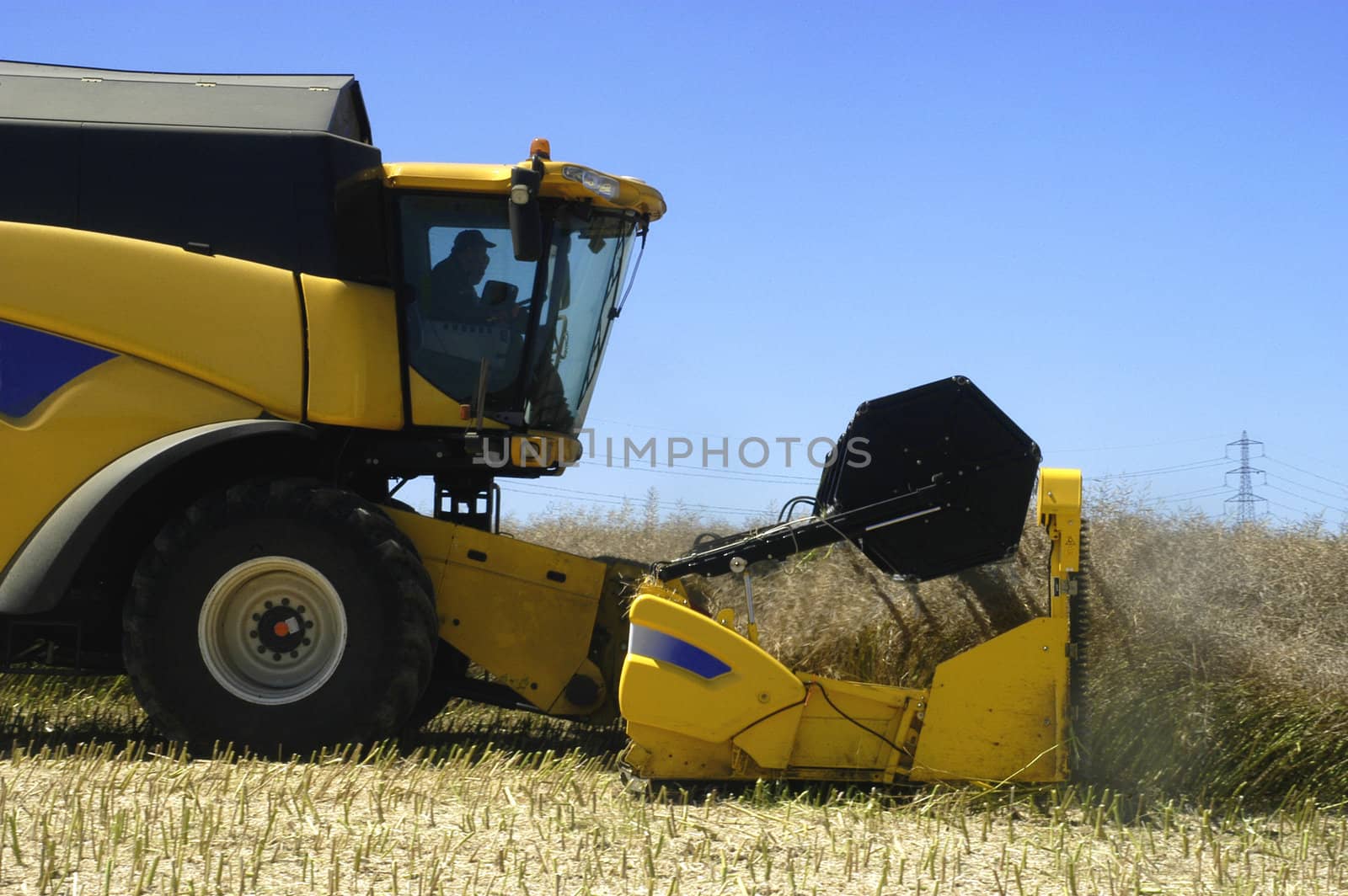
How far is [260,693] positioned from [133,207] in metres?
2.17

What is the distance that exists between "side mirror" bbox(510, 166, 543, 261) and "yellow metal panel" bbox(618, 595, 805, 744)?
1.55 m

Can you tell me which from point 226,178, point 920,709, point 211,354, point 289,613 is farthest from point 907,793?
point 226,178

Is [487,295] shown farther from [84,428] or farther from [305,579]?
[84,428]

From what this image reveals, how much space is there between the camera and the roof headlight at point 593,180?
19.1 feet

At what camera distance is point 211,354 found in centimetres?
582

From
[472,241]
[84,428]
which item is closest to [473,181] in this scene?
[472,241]

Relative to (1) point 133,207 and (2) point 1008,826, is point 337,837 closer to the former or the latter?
(2) point 1008,826

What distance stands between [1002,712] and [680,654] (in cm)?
111

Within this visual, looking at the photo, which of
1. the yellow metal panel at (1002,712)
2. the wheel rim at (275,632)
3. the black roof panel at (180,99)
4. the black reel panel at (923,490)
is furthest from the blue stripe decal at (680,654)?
the black roof panel at (180,99)

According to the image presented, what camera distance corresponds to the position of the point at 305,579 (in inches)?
221

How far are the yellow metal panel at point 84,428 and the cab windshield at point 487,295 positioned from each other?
0.91 m

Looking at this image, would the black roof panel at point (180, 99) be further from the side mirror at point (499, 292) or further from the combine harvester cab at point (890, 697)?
the combine harvester cab at point (890, 697)

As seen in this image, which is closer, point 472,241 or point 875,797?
point 875,797

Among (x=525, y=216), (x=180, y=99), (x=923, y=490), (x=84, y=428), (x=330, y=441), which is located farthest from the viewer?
(x=180, y=99)
